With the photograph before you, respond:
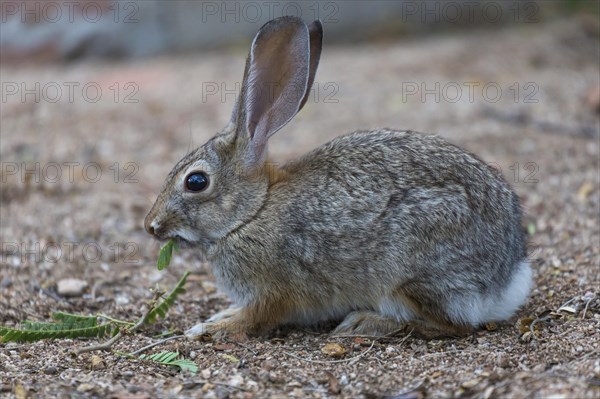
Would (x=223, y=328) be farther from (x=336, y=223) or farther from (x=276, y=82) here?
(x=276, y=82)

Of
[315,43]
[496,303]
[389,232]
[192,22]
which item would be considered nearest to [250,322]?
[389,232]

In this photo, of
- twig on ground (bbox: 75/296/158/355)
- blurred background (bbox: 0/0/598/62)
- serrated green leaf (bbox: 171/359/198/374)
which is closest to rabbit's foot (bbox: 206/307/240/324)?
twig on ground (bbox: 75/296/158/355)

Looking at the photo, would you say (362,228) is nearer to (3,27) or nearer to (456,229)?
(456,229)

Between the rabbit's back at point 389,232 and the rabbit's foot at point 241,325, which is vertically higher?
the rabbit's back at point 389,232

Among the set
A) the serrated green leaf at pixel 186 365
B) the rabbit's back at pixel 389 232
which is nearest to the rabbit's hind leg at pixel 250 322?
the rabbit's back at pixel 389 232

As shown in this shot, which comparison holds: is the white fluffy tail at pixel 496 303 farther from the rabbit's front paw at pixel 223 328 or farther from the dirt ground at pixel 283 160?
the rabbit's front paw at pixel 223 328

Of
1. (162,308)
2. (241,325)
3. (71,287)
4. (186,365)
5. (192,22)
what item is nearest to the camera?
(186,365)

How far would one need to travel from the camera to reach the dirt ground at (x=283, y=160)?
4.17 m

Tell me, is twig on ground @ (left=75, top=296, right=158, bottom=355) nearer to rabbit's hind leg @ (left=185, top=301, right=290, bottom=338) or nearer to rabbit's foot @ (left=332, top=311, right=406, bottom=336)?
rabbit's hind leg @ (left=185, top=301, right=290, bottom=338)

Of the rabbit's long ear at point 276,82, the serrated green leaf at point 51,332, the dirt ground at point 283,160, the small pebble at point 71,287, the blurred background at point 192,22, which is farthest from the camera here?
the blurred background at point 192,22

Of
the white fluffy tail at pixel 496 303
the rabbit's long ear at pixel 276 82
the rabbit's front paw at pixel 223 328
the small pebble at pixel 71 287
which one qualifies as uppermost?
the rabbit's long ear at pixel 276 82

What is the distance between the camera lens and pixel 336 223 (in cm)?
485

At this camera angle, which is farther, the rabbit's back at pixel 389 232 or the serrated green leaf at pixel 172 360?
the rabbit's back at pixel 389 232

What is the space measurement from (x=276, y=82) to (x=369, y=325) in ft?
5.16
